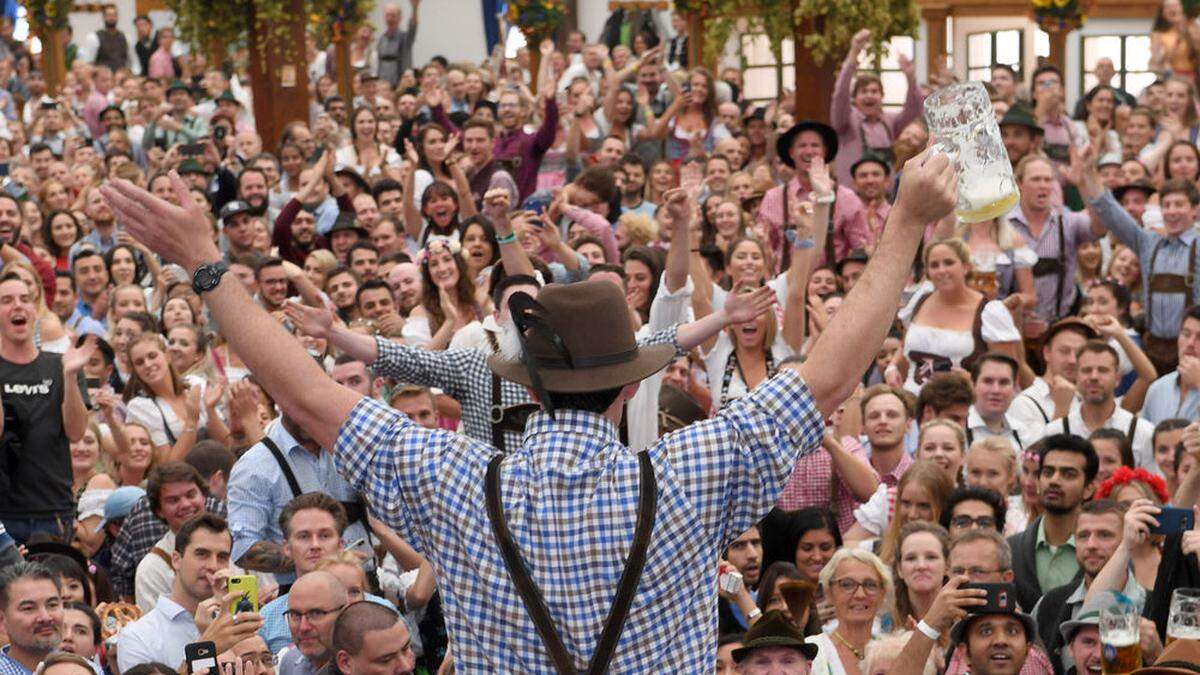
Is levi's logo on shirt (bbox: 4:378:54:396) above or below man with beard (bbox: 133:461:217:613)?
above

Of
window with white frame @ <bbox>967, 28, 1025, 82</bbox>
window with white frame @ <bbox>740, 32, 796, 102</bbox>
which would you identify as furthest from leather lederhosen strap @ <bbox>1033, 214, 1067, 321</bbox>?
window with white frame @ <bbox>967, 28, 1025, 82</bbox>

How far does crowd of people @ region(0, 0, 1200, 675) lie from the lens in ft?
11.0

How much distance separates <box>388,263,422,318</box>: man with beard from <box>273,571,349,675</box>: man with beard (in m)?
4.57

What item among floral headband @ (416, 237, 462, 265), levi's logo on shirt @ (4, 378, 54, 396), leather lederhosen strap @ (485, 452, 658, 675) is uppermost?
leather lederhosen strap @ (485, 452, 658, 675)

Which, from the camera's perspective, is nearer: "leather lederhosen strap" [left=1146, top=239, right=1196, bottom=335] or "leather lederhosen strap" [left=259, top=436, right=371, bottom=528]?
"leather lederhosen strap" [left=259, top=436, right=371, bottom=528]

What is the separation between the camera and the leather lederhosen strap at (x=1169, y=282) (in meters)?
10.6

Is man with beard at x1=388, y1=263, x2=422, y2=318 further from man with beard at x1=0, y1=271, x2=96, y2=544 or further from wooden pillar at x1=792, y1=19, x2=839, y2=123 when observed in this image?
wooden pillar at x1=792, y1=19, x2=839, y2=123

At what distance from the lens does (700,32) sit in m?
21.8

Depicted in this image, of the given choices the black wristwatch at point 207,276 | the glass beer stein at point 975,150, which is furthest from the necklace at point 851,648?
the black wristwatch at point 207,276

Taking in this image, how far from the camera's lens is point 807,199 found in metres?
11.6

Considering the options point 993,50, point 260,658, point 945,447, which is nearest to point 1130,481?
point 945,447

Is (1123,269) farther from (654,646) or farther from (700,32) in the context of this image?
(700,32)

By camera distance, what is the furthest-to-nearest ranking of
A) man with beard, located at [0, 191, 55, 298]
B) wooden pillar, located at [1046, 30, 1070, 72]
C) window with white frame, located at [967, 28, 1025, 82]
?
window with white frame, located at [967, 28, 1025, 82], wooden pillar, located at [1046, 30, 1070, 72], man with beard, located at [0, 191, 55, 298]

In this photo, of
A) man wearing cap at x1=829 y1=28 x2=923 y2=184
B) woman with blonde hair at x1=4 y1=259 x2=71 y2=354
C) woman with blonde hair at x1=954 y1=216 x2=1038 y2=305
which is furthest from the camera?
man wearing cap at x1=829 y1=28 x2=923 y2=184
